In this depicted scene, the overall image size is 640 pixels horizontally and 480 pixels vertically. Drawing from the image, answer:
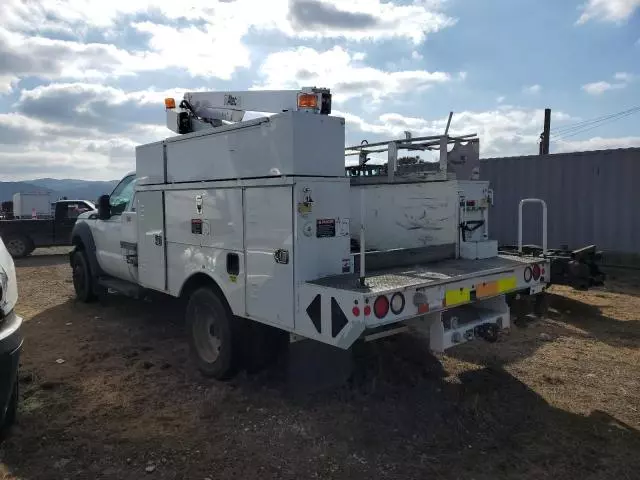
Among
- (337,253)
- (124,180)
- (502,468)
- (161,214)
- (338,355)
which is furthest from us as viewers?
(124,180)

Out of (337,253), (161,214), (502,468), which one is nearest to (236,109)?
(161,214)

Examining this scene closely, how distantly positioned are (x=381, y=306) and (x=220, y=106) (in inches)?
124

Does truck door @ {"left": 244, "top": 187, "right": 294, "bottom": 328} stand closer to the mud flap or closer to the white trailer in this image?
the mud flap

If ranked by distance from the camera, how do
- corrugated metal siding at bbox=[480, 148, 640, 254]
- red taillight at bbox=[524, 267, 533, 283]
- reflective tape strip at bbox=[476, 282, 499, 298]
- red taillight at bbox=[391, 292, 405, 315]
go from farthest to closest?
1. corrugated metal siding at bbox=[480, 148, 640, 254]
2. red taillight at bbox=[524, 267, 533, 283]
3. reflective tape strip at bbox=[476, 282, 499, 298]
4. red taillight at bbox=[391, 292, 405, 315]

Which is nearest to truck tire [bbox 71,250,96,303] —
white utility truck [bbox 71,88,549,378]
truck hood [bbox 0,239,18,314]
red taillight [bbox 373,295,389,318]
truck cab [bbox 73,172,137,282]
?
truck cab [bbox 73,172,137,282]

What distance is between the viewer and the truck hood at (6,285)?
9.55 ft

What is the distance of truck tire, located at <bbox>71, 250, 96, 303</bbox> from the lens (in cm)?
779

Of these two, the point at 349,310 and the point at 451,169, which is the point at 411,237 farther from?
the point at 349,310

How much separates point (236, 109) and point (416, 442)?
3.62m

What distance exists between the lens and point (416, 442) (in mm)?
3541

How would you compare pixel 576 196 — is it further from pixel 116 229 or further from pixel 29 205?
pixel 29 205

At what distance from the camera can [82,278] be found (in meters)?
8.01

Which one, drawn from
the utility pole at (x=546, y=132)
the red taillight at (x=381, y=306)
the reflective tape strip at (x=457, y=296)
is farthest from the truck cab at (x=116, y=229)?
the utility pole at (x=546, y=132)

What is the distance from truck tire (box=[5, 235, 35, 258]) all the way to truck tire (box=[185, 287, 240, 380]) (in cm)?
1195
